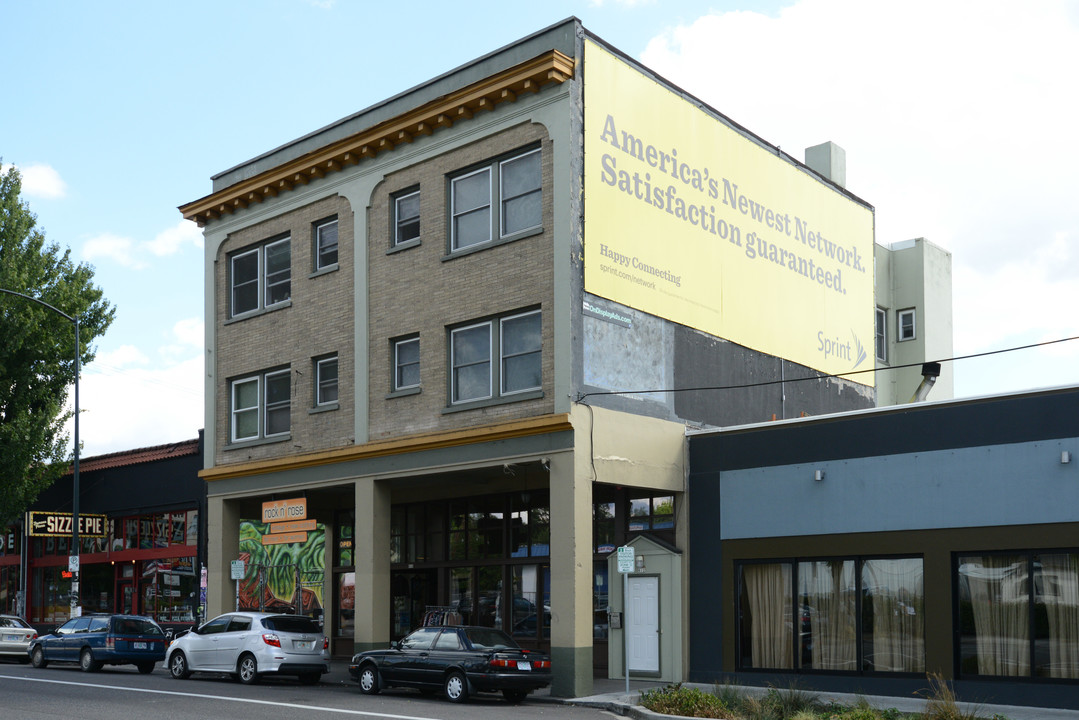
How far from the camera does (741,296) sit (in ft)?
89.5

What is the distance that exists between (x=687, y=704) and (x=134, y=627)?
15.8 m

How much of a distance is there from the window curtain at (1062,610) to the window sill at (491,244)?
1092 centimetres

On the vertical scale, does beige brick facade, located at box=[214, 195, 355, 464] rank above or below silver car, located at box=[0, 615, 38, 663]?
above

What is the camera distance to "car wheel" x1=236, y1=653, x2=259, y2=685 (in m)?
23.8

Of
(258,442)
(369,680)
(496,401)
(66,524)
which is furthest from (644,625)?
(66,524)

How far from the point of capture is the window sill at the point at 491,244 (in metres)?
23.3

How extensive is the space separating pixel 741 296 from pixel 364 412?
895 centimetres

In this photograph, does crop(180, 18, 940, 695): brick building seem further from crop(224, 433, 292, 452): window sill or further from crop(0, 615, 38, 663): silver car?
crop(0, 615, 38, 663): silver car

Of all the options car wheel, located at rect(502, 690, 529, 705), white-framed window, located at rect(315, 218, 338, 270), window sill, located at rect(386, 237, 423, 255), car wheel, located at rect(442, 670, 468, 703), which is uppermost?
white-framed window, located at rect(315, 218, 338, 270)

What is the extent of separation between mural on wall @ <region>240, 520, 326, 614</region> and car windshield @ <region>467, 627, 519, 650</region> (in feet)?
40.8

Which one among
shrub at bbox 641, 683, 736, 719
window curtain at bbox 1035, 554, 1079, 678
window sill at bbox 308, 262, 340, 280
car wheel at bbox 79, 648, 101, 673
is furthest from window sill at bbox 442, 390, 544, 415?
car wheel at bbox 79, 648, 101, 673

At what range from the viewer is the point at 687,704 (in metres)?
18.0

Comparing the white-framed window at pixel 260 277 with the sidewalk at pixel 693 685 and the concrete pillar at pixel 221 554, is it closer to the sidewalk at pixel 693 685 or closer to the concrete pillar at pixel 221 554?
the concrete pillar at pixel 221 554

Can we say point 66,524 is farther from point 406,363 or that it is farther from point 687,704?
point 687,704
